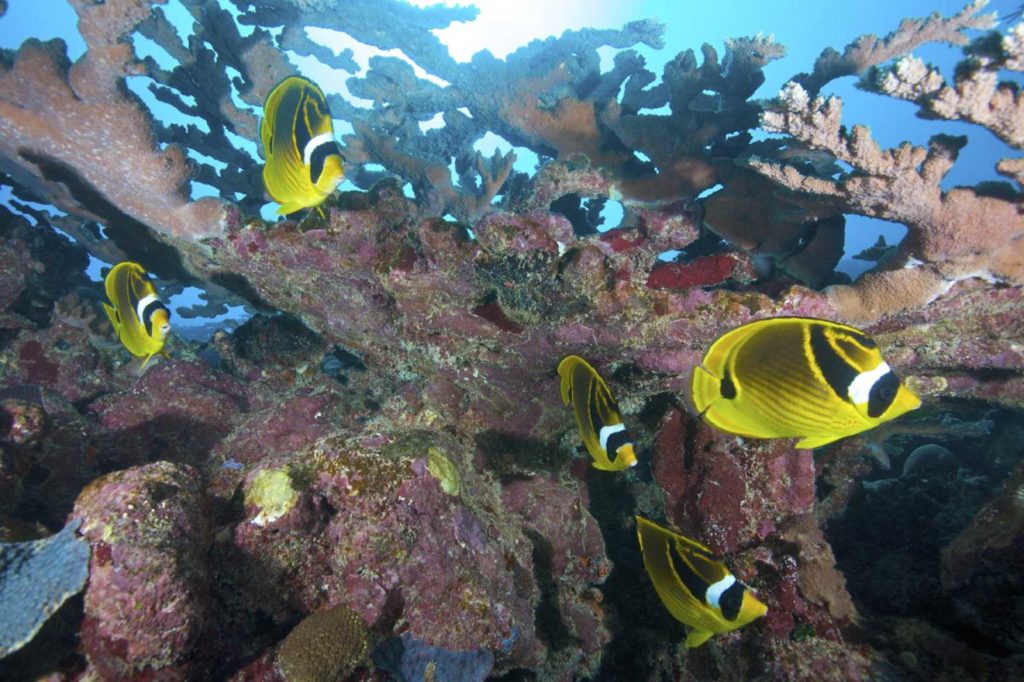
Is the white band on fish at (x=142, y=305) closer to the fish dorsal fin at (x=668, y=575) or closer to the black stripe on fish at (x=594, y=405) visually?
the black stripe on fish at (x=594, y=405)

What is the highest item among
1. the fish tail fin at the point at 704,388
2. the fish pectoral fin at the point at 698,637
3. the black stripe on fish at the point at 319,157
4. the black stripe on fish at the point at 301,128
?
the black stripe on fish at the point at 301,128

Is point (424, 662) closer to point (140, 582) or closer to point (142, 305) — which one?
point (140, 582)

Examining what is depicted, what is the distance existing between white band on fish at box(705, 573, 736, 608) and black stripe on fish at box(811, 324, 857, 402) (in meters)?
1.06

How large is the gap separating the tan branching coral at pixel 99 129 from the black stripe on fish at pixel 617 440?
13.4ft

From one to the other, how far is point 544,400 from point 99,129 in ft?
15.2

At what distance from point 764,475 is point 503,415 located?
2.09 meters

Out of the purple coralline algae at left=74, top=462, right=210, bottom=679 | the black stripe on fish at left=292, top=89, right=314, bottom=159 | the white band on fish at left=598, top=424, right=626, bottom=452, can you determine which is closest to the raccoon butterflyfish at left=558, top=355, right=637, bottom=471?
the white band on fish at left=598, top=424, right=626, bottom=452

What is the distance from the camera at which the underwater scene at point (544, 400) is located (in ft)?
7.36

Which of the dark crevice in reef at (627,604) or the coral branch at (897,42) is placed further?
the dark crevice in reef at (627,604)

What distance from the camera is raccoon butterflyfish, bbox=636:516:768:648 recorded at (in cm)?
204

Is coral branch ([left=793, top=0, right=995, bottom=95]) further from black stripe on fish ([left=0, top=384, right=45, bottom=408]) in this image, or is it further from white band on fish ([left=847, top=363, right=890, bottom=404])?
black stripe on fish ([left=0, top=384, right=45, bottom=408])

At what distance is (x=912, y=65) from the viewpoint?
271 centimetres

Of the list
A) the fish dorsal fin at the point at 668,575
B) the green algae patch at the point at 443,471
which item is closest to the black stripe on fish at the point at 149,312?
the green algae patch at the point at 443,471

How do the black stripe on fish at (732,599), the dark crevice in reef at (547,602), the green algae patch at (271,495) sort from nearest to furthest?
the black stripe on fish at (732,599), the green algae patch at (271,495), the dark crevice in reef at (547,602)
